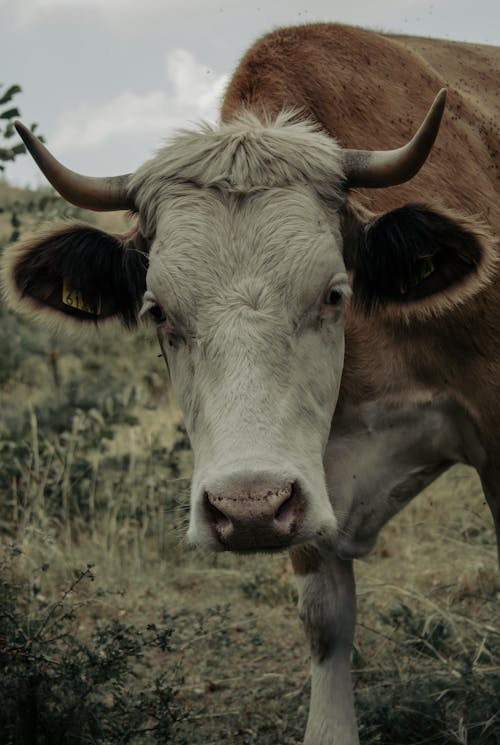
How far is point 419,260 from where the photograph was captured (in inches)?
154

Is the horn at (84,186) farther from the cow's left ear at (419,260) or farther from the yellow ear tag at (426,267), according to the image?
the yellow ear tag at (426,267)

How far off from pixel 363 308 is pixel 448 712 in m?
1.72

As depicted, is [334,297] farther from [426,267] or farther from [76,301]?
[76,301]

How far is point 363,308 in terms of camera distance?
4.12 m

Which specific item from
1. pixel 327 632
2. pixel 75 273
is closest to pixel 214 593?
pixel 327 632

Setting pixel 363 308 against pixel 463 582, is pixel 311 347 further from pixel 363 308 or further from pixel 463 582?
pixel 463 582

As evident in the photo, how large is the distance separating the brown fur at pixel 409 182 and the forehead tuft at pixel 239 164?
23 cm

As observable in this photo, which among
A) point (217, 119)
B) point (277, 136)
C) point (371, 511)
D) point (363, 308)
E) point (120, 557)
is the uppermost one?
point (277, 136)

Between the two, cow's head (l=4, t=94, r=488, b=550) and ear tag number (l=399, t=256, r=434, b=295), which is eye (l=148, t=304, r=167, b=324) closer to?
cow's head (l=4, t=94, r=488, b=550)

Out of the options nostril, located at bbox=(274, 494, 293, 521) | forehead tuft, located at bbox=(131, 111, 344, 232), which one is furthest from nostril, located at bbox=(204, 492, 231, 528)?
forehead tuft, located at bbox=(131, 111, 344, 232)

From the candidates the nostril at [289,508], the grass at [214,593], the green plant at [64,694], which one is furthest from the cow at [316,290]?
the green plant at [64,694]

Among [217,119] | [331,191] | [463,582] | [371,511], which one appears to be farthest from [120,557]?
[331,191]

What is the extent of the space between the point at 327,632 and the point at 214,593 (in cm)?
183

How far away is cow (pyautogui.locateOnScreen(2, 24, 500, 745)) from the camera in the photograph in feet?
10.4
